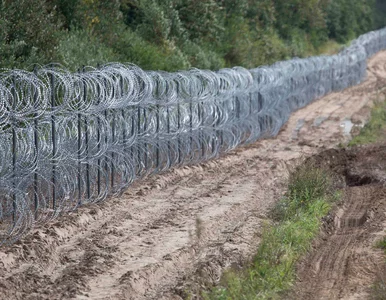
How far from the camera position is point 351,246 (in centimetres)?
1290

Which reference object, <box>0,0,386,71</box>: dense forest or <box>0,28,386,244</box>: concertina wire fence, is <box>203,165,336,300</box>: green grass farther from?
<box>0,0,386,71</box>: dense forest

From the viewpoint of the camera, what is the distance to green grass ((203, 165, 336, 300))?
979 cm

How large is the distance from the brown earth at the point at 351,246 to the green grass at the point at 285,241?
0.61 ft

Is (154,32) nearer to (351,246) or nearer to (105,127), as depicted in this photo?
(105,127)

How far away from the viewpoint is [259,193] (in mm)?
16984

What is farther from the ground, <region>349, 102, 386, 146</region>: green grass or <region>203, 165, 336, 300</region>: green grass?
<region>203, 165, 336, 300</region>: green grass

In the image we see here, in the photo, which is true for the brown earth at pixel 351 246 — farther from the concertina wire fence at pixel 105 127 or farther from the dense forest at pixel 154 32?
the dense forest at pixel 154 32

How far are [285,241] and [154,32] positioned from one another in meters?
20.8

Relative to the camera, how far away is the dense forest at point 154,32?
21.6 meters

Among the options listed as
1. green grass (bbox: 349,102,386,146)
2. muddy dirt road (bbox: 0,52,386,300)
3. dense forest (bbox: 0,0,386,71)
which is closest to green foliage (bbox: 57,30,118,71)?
dense forest (bbox: 0,0,386,71)

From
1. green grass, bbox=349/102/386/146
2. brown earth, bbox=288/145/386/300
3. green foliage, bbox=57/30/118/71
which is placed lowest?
green grass, bbox=349/102/386/146

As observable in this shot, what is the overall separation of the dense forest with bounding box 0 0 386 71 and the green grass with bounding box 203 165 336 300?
18.3ft

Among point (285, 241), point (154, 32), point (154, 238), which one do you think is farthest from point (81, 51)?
point (285, 241)

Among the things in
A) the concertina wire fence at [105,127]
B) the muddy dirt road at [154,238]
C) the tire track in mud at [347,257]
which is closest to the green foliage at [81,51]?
the concertina wire fence at [105,127]
